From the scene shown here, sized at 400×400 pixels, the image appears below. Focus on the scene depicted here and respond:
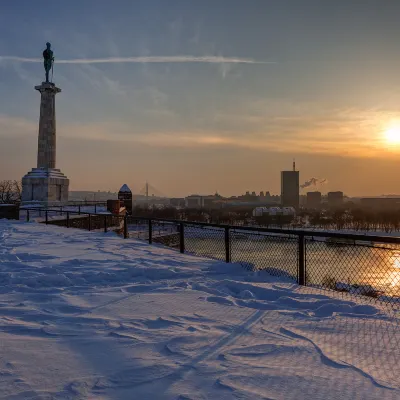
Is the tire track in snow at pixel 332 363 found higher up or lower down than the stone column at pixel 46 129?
lower down

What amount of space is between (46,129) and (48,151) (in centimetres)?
227

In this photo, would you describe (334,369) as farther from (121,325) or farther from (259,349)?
(121,325)

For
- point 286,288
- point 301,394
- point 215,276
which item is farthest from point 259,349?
point 215,276

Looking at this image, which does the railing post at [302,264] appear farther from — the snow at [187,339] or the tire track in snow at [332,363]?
the tire track in snow at [332,363]

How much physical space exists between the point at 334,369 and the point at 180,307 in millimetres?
2439

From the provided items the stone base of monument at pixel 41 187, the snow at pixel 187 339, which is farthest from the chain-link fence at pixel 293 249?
the stone base of monument at pixel 41 187

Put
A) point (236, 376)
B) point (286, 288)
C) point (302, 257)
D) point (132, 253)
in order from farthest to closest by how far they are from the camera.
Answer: point (132, 253), point (302, 257), point (286, 288), point (236, 376)

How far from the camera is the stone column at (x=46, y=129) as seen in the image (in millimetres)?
39656

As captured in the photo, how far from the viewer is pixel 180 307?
5426 millimetres

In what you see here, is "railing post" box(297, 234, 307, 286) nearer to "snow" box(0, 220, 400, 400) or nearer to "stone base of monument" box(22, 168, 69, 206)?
"snow" box(0, 220, 400, 400)

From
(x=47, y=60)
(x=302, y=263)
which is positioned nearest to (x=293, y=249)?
(x=302, y=263)

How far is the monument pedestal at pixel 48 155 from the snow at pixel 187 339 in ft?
109

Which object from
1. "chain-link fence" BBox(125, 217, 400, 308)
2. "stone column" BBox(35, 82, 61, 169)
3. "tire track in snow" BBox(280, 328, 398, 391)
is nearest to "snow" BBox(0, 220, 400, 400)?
"tire track in snow" BBox(280, 328, 398, 391)

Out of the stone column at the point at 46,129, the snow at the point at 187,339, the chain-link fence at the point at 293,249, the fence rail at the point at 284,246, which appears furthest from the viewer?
the stone column at the point at 46,129
